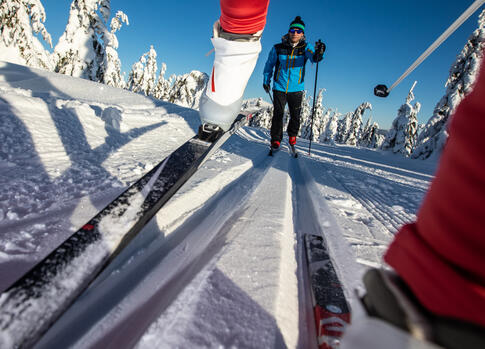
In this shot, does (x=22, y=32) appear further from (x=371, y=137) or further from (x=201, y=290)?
(x=371, y=137)

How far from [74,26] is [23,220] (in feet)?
59.8

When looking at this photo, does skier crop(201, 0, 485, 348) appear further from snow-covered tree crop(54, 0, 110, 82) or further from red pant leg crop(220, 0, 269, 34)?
snow-covered tree crop(54, 0, 110, 82)

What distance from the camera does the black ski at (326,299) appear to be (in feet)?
2.24

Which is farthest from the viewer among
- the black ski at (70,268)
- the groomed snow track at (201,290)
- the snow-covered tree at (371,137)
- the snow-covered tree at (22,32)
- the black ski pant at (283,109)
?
the snow-covered tree at (371,137)

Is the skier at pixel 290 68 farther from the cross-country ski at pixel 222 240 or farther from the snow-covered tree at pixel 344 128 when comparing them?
the snow-covered tree at pixel 344 128

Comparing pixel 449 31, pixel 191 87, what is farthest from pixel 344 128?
pixel 449 31

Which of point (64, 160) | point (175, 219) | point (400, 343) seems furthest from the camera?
point (64, 160)

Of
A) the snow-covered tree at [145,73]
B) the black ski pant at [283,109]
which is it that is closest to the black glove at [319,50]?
the black ski pant at [283,109]

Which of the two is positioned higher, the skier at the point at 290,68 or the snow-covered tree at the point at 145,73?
the snow-covered tree at the point at 145,73

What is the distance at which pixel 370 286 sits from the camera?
15.9 inches

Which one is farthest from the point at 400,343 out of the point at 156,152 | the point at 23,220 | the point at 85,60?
the point at 85,60

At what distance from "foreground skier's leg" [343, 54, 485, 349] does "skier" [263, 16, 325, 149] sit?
3547 mm

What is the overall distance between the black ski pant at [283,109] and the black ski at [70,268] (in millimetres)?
3165

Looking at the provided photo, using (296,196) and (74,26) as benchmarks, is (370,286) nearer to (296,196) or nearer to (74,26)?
(296,196)
